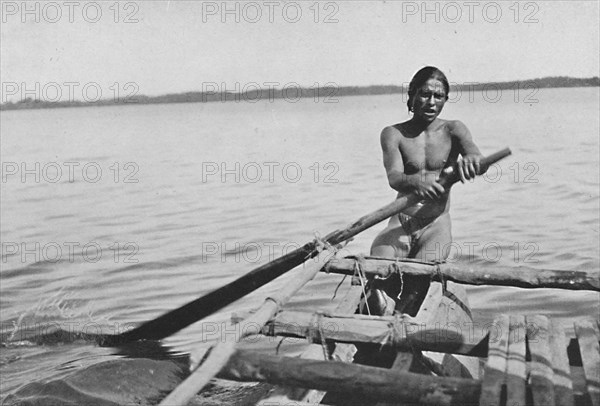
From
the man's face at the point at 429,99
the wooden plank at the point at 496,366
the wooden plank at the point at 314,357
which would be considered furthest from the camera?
the man's face at the point at 429,99

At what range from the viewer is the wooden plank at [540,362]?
252cm

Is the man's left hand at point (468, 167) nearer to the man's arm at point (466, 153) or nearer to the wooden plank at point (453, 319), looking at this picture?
the man's arm at point (466, 153)

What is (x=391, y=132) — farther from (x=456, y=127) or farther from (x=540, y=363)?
(x=540, y=363)

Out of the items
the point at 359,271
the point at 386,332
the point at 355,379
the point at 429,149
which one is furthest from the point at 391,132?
the point at 355,379

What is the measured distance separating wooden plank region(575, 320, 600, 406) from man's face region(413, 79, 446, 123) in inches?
81.7

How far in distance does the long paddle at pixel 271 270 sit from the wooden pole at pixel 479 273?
0.72ft

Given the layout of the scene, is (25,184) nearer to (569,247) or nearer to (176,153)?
(176,153)

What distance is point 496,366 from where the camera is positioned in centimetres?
279

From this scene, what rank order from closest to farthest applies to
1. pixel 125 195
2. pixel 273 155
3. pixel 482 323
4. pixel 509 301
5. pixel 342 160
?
pixel 482 323 < pixel 509 301 < pixel 125 195 < pixel 342 160 < pixel 273 155

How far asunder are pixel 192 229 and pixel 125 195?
4.65 metres

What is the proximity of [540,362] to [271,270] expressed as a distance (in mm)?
2360

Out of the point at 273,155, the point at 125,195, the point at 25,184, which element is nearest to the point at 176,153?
the point at 273,155

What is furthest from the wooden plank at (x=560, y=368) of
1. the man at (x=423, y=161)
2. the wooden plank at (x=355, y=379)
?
the man at (x=423, y=161)

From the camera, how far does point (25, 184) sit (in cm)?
1822
